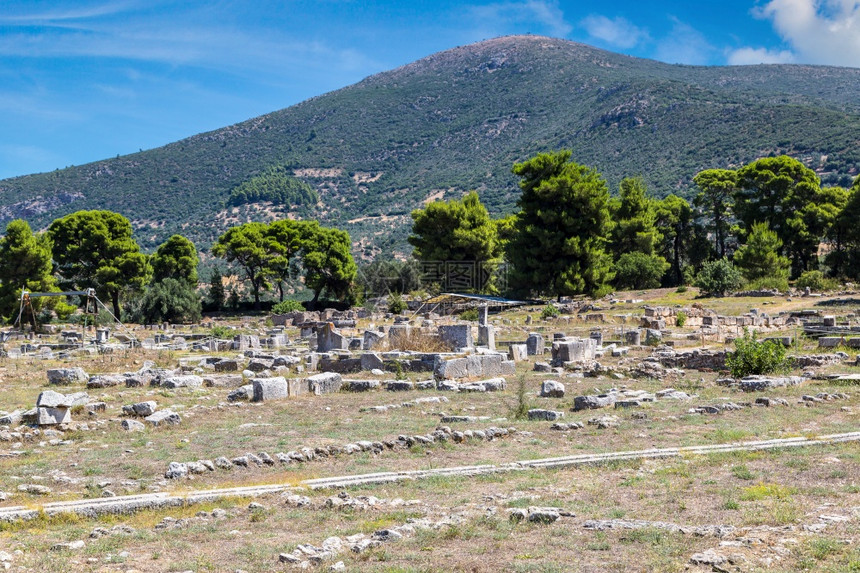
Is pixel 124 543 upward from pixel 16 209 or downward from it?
downward

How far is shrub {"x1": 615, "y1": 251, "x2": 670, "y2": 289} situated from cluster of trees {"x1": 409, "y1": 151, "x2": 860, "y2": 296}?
68 mm

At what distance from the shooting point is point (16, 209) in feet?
352

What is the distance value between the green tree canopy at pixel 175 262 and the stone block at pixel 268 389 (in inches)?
1478

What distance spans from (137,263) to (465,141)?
77.9m

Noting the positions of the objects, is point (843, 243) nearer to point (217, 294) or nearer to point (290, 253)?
point (290, 253)

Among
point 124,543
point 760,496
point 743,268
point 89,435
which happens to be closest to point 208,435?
point 89,435

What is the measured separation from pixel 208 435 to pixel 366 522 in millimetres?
5215

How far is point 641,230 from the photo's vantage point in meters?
51.1

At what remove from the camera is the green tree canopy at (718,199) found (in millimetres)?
50875

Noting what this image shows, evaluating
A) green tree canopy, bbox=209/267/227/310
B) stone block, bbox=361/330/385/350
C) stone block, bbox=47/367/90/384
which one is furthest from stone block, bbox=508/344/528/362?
green tree canopy, bbox=209/267/227/310

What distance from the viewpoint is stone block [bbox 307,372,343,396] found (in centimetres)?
1669

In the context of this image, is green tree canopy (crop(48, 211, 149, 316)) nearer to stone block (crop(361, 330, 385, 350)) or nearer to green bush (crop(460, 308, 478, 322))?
green bush (crop(460, 308, 478, 322))

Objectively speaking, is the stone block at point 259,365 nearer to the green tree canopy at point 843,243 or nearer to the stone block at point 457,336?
the stone block at point 457,336

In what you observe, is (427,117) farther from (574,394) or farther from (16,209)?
(574,394)
